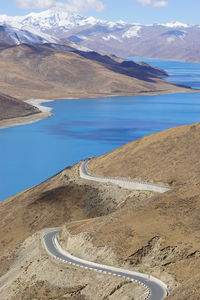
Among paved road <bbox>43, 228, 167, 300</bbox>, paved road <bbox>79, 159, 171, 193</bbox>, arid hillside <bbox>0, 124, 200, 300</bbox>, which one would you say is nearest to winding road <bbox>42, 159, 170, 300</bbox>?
paved road <bbox>43, 228, 167, 300</bbox>

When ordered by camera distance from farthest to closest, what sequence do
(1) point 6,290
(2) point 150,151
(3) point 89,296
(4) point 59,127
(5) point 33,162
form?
(4) point 59,127 → (5) point 33,162 → (2) point 150,151 → (1) point 6,290 → (3) point 89,296

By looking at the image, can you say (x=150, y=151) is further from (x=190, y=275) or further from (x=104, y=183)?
(x=190, y=275)

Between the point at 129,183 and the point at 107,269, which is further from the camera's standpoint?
the point at 129,183

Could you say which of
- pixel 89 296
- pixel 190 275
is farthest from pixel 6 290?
pixel 190 275

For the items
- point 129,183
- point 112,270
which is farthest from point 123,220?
point 129,183

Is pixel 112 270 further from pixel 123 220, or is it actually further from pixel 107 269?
pixel 123 220

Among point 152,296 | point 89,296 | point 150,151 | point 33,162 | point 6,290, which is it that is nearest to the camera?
point 152,296
